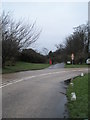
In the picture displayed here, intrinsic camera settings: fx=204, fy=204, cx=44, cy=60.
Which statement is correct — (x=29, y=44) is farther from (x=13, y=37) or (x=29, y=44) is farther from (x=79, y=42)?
(x=79, y=42)

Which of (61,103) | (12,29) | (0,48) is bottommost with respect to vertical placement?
(61,103)

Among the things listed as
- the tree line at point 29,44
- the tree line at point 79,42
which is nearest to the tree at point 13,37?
the tree line at point 29,44

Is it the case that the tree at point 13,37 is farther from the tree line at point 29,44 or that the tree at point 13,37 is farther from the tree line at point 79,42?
the tree line at point 79,42

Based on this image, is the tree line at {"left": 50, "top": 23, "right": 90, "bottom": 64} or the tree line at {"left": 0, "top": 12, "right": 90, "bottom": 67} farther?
the tree line at {"left": 50, "top": 23, "right": 90, "bottom": 64}

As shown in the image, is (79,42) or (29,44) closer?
(29,44)

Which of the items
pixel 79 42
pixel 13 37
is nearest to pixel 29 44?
pixel 13 37

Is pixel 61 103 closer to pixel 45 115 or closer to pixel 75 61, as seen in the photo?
pixel 45 115

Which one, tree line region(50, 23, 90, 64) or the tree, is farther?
tree line region(50, 23, 90, 64)

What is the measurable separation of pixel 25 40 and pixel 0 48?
4.71m

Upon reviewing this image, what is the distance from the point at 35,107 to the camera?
754cm

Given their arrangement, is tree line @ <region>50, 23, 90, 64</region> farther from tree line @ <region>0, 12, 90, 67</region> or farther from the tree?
the tree

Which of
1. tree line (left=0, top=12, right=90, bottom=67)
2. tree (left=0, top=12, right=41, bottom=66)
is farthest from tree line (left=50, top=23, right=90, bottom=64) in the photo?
tree (left=0, top=12, right=41, bottom=66)

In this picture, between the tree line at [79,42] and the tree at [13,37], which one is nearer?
the tree at [13,37]

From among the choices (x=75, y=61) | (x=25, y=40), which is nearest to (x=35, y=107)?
(x=25, y=40)
